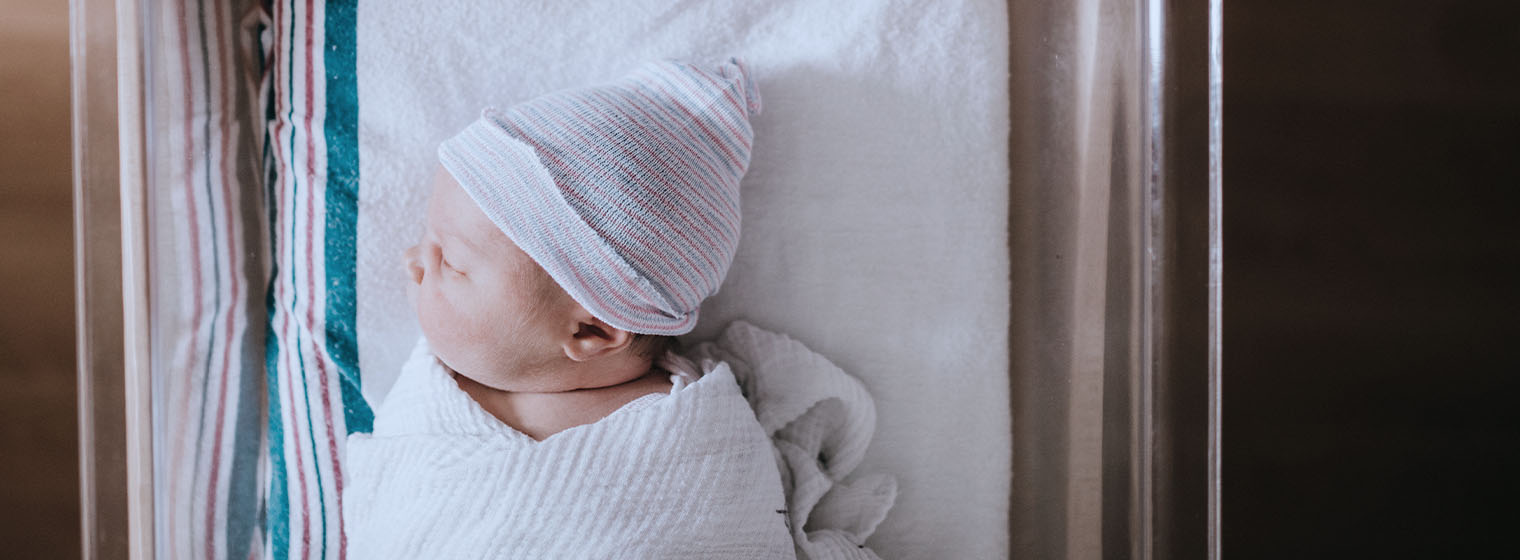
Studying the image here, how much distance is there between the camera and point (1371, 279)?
0.77m

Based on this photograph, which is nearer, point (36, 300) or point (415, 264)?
point (415, 264)

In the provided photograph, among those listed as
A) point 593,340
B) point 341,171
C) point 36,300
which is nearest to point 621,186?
point 593,340

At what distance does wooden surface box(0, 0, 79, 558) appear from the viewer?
2.52ft

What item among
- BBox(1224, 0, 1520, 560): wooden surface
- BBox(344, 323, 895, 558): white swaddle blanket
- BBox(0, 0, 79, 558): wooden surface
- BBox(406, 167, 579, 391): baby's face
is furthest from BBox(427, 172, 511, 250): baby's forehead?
BBox(1224, 0, 1520, 560): wooden surface

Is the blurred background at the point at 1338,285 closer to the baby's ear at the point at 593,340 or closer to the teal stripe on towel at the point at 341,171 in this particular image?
the teal stripe on towel at the point at 341,171

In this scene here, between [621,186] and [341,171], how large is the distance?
30cm

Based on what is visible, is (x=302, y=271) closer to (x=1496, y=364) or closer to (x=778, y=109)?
(x=778, y=109)

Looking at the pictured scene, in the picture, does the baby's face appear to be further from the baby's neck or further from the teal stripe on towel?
the teal stripe on towel

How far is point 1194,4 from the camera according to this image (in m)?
0.62

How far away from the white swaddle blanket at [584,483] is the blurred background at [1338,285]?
0.41 metres

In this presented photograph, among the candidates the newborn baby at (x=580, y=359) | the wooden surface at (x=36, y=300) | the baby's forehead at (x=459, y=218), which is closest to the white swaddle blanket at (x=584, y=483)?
the newborn baby at (x=580, y=359)

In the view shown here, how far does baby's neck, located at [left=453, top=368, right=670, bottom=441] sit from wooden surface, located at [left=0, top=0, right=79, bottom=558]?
0.49 metres

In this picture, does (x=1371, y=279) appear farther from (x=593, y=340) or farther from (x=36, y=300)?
(x=36, y=300)

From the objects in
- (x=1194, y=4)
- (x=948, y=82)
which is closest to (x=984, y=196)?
(x=948, y=82)
